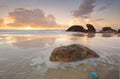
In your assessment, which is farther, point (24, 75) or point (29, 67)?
point (29, 67)

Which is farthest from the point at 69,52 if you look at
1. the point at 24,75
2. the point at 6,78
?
the point at 6,78

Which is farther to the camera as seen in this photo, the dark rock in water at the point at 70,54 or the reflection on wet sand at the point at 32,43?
the reflection on wet sand at the point at 32,43

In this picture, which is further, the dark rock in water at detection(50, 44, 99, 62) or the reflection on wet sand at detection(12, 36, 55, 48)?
the reflection on wet sand at detection(12, 36, 55, 48)

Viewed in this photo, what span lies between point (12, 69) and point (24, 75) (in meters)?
0.83

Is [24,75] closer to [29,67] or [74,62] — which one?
[29,67]

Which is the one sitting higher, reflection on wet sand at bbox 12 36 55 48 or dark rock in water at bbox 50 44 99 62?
dark rock in water at bbox 50 44 99 62

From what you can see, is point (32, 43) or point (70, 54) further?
point (32, 43)

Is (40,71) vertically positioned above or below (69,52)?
below

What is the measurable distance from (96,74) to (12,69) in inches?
119

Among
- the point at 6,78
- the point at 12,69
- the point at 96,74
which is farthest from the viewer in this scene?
the point at 12,69

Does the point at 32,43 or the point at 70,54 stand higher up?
the point at 70,54

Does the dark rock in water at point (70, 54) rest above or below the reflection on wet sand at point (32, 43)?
above

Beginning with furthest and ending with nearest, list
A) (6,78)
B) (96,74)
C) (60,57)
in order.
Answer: (60,57) → (96,74) → (6,78)

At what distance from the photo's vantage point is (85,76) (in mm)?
4637
